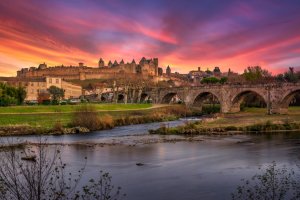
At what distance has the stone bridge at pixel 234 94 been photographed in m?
75.2

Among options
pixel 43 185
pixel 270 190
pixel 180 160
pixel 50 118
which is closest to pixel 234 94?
pixel 50 118

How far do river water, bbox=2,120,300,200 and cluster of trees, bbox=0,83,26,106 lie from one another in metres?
35.0

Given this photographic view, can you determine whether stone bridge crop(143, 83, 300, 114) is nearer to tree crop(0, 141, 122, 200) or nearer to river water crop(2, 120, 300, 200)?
river water crop(2, 120, 300, 200)

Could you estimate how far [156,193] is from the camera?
1892cm

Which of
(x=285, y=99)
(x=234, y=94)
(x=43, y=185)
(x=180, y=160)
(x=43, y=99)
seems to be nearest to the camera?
(x=43, y=185)

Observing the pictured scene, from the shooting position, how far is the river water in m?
19.9

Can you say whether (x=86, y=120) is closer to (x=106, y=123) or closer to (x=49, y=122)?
(x=106, y=123)

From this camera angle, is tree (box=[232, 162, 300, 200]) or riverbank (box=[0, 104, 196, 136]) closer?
tree (box=[232, 162, 300, 200])

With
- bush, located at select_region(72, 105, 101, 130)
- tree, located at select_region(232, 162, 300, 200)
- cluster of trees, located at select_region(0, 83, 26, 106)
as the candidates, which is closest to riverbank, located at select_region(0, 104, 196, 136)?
bush, located at select_region(72, 105, 101, 130)

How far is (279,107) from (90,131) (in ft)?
138

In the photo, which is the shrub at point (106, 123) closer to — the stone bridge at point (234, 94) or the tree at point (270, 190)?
the tree at point (270, 190)

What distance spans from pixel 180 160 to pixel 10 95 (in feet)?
199

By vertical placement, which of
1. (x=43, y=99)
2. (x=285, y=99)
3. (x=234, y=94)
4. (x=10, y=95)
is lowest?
(x=285, y=99)

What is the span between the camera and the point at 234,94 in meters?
88.1
